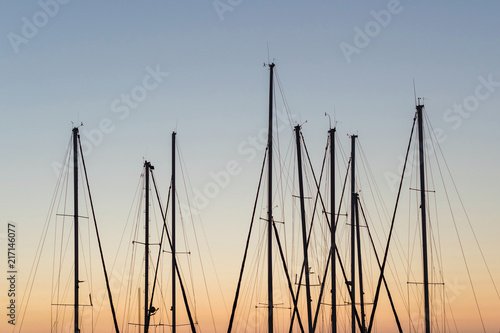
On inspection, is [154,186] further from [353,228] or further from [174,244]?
[353,228]

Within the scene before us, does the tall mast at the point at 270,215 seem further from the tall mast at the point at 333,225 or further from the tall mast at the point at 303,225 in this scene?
the tall mast at the point at 333,225

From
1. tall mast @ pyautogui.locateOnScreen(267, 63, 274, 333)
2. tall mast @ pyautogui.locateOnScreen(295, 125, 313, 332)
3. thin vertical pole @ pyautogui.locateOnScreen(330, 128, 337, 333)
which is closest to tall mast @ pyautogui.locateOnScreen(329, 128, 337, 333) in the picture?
thin vertical pole @ pyautogui.locateOnScreen(330, 128, 337, 333)

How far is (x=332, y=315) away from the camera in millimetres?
67562

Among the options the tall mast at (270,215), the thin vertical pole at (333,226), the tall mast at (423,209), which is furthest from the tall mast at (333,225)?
the tall mast at (423,209)

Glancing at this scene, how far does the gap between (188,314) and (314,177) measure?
479 inches

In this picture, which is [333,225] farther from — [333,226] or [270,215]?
[270,215]

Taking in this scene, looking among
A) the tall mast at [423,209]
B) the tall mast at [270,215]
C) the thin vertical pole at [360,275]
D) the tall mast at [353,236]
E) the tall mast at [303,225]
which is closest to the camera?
the tall mast at [270,215]

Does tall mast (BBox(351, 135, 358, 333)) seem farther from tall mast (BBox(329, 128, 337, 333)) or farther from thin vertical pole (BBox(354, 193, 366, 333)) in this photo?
tall mast (BBox(329, 128, 337, 333))

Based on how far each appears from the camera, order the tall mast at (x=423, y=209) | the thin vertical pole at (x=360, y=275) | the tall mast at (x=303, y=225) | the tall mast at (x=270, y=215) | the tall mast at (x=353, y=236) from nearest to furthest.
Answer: the tall mast at (x=270, y=215), the tall mast at (x=423, y=209), the tall mast at (x=303, y=225), the tall mast at (x=353, y=236), the thin vertical pole at (x=360, y=275)

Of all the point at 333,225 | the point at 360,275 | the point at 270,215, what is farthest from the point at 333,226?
the point at 360,275

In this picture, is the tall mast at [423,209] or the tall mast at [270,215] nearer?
the tall mast at [270,215]

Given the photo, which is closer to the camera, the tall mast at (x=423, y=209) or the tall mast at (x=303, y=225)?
the tall mast at (x=423, y=209)

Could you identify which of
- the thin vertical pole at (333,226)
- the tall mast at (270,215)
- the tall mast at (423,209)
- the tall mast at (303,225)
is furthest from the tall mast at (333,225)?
the tall mast at (423,209)

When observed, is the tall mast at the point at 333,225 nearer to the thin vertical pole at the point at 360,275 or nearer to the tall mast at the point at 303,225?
the tall mast at the point at 303,225
